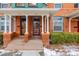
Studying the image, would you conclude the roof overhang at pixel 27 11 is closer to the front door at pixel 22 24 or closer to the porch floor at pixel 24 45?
the porch floor at pixel 24 45

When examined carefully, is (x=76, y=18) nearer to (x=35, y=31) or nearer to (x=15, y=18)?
(x=35, y=31)

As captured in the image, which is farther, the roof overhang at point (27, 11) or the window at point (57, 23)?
the window at point (57, 23)

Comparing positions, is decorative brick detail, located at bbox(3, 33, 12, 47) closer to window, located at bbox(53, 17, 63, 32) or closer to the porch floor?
the porch floor

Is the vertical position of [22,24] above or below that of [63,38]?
above

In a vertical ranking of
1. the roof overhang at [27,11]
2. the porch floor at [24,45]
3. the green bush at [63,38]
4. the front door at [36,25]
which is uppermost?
the roof overhang at [27,11]

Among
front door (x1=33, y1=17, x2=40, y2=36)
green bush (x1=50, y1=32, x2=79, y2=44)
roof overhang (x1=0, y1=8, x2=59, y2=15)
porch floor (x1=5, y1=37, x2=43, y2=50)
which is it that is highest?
roof overhang (x1=0, y1=8, x2=59, y2=15)

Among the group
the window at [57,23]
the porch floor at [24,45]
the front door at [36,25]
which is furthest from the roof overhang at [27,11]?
the window at [57,23]

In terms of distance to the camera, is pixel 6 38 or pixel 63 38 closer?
pixel 6 38

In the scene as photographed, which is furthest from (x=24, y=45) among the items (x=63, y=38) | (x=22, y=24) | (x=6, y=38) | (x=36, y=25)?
(x=36, y=25)

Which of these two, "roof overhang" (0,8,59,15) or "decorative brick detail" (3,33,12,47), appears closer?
"decorative brick detail" (3,33,12,47)

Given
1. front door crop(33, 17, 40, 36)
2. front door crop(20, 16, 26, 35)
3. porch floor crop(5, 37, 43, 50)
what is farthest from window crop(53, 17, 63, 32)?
porch floor crop(5, 37, 43, 50)

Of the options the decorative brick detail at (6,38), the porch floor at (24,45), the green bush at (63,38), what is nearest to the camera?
the porch floor at (24,45)

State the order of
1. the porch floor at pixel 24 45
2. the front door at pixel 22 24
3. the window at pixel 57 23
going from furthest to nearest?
the window at pixel 57 23, the front door at pixel 22 24, the porch floor at pixel 24 45

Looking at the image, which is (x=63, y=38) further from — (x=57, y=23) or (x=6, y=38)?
(x=6, y=38)
